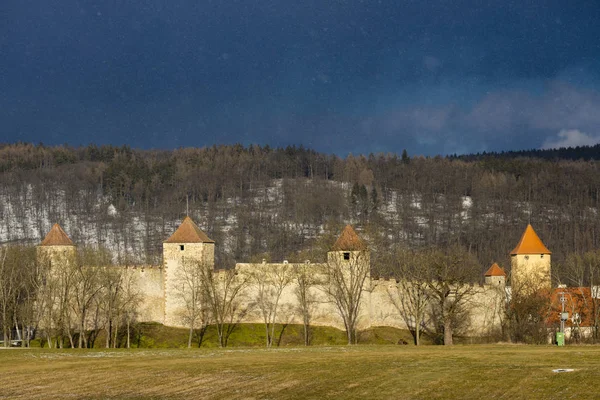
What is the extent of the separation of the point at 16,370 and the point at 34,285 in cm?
2826

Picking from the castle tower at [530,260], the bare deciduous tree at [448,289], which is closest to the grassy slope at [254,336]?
the bare deciduous tree at [448,289]

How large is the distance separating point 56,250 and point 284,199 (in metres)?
97.9

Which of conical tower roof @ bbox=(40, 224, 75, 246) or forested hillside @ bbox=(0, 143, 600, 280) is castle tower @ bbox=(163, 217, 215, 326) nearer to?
conical tower roof @ bbox=(40, 224, 75, 246)

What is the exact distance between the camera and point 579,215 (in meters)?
151

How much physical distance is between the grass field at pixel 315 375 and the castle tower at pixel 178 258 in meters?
23.2

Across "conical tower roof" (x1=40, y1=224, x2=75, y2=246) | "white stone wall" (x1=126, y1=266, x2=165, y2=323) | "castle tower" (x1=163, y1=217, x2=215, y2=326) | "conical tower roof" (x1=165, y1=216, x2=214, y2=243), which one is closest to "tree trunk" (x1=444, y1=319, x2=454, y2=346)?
"castle tower" (x1=163, y1=217, x2=215, y2=326)

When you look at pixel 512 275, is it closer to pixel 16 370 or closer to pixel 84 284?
pixel 84 284

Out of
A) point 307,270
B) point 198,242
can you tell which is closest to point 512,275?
point 307,270

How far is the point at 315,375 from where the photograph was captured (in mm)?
29891

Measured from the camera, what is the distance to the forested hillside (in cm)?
13875

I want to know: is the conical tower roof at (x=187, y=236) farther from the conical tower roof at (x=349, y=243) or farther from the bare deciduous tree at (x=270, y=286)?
the conical tower roof at (x=349, y=243)

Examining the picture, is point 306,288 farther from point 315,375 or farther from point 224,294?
point 315,375

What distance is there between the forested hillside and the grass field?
83.6 meters

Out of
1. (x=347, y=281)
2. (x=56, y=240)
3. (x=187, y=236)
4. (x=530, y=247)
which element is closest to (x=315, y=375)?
(x=347, y=281)
